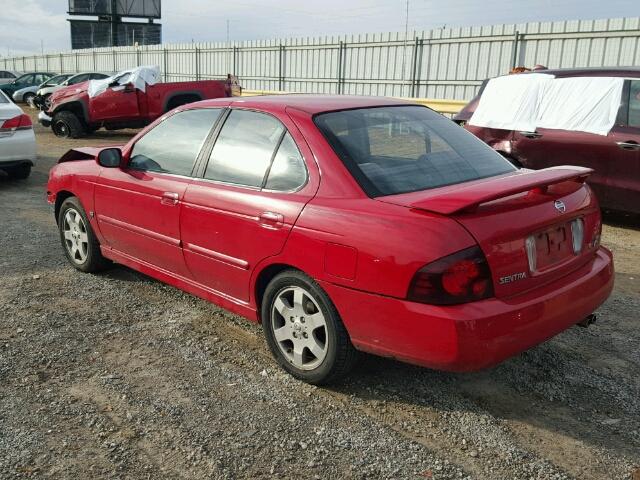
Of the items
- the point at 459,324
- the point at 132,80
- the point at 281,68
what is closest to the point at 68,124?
the point at 132,80

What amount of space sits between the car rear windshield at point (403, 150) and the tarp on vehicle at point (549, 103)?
386 cm

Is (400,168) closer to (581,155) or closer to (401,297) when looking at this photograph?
(401,297)

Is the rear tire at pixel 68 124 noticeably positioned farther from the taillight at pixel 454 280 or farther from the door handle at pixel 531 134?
the taillight at pixel 454 280

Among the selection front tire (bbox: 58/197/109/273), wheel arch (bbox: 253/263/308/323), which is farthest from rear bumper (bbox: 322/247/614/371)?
front tire (bbox: 58/197/109/273)

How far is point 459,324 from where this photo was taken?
8.79ft

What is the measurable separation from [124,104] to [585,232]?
15034mm

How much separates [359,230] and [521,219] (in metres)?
0.75

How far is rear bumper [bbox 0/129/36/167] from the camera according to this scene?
9.02m

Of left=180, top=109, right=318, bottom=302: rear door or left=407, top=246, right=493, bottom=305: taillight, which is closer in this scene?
left=407, top=246, right=493, bottom=305: taillight

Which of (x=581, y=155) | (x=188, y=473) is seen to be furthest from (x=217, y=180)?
(x=581, y=155)

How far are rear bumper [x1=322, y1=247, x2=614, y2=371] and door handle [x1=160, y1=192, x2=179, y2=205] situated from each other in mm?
1384

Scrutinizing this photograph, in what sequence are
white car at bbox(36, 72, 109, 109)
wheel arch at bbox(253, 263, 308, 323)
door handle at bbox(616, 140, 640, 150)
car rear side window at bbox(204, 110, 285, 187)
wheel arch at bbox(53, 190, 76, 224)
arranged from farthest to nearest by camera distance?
white car at bbox(36, 72, 109, 109), door handle at bbox(616, 140, 640, 150), wheel arch at bbox(53, 190, 76, 224), car rear side window at bbox(204, 110, 285, 187), wheel arch at bbox(253, 263, 308, 323)

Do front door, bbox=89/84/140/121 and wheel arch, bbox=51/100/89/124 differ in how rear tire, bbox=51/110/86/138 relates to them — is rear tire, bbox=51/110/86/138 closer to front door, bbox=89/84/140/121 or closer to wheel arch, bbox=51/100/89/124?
wheel arch, bbox=51/100/89/124

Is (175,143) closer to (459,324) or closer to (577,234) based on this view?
(459,324)
